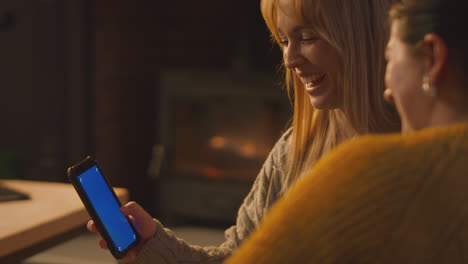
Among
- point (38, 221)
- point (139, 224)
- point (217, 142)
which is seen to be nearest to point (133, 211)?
point (139, 224)

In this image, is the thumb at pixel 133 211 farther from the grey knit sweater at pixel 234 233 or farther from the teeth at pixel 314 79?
the teeth at pixel 314 79

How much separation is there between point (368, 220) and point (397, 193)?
36mm

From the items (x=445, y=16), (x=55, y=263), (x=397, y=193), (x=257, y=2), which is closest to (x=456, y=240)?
(x=397, y=193)

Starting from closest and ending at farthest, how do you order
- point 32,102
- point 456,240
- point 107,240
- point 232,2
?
point 456,240, point 107,240, point 32,102, point 232,2

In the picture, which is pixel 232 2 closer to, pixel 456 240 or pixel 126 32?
pixel 126 32

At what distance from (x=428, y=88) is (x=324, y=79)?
1.69 ft

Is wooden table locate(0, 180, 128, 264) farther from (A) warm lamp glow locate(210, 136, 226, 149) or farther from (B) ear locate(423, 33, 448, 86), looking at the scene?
(A) warm lamp glow locate(210, 136, 226, 149)

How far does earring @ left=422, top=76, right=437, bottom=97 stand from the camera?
64 centimetres

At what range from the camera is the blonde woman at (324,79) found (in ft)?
3.58

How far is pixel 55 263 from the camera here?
159cm

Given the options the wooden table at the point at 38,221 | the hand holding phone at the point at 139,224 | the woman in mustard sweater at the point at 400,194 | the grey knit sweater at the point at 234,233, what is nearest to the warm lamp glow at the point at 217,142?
the wooden table at the point at 38,221

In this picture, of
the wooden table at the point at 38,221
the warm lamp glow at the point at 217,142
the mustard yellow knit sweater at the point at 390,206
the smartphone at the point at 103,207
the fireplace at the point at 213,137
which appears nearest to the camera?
the mustard yellow knit sweater at the point at 390,206

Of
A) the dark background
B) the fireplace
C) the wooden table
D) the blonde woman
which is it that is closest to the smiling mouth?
the blonde woman

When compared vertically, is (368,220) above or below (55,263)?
above
